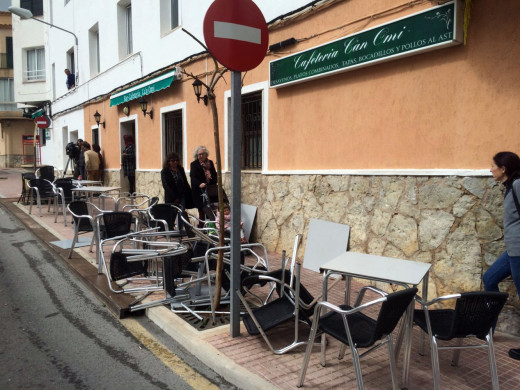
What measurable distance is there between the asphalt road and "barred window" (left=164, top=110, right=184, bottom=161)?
18.6ft

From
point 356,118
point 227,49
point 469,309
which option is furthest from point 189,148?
point 469,309

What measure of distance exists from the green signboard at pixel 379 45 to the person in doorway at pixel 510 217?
152 cm

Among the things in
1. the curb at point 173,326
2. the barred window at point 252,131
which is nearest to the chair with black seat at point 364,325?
the curb at point 173,326

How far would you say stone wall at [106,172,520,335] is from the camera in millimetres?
4246

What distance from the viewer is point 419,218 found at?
4922 mm

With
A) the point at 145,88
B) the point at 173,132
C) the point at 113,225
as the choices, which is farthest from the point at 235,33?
the point at 145,88

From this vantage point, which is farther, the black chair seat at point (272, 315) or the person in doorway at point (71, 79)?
the person in doorway at point (71, 79)

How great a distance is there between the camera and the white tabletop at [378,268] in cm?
294

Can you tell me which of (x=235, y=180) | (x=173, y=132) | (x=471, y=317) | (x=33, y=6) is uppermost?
(x=33, y=6)

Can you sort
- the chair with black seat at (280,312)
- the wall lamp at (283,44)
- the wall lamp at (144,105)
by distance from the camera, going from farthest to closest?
the wall lamp at (144,105)
the wall lamp at (283,44)
the chair with black seat at (280,312)

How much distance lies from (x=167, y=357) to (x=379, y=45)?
4119mm

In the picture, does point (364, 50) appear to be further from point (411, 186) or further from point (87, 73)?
point (87, 73)

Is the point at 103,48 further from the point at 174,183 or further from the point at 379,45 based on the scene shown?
the point at 379,45

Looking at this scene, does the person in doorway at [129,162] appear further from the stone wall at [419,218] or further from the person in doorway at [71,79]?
the stone wall at [419,218]
